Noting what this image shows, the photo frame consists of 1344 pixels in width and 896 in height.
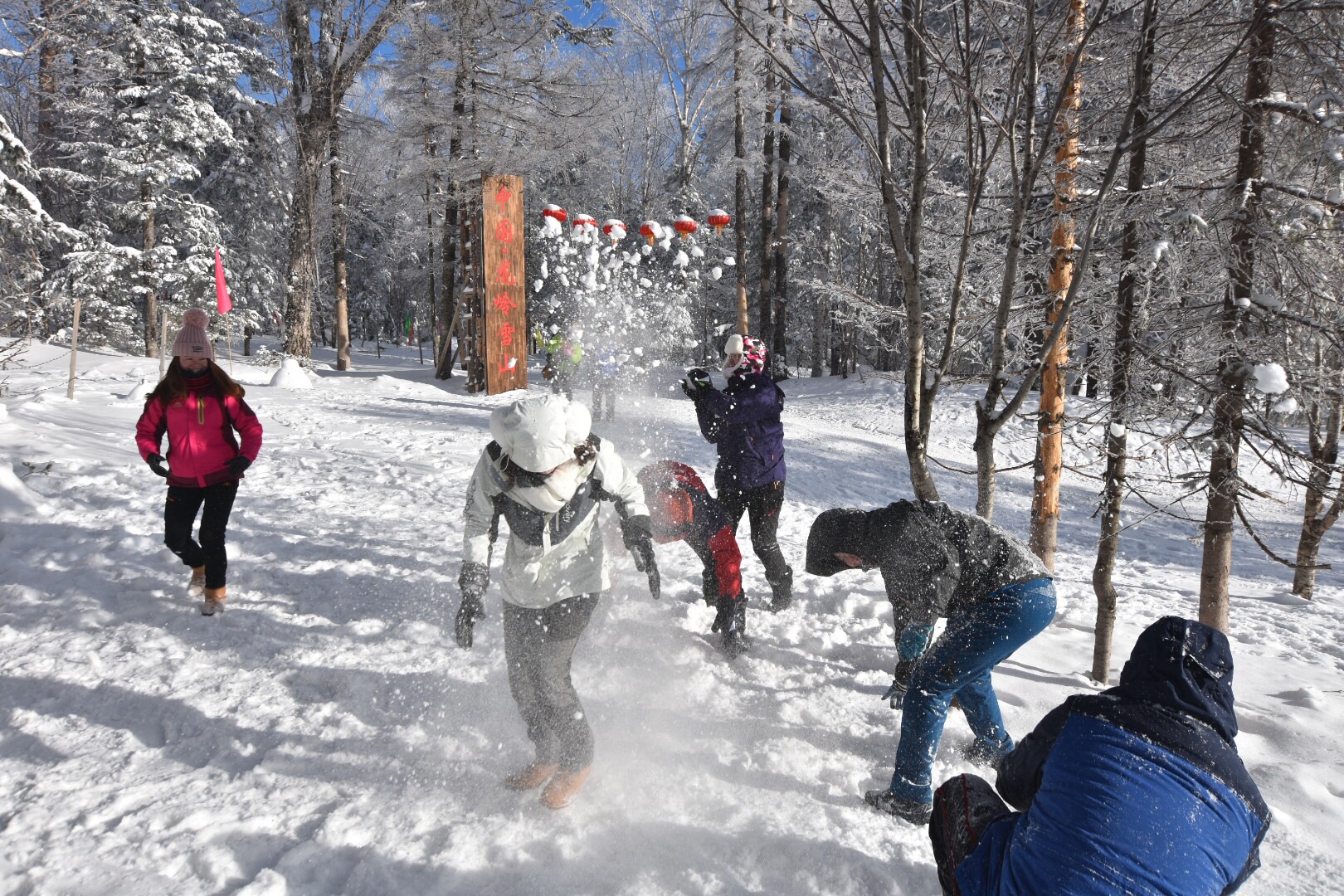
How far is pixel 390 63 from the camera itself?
16.4m

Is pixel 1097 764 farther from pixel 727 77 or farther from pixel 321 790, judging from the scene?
pixel 727 77

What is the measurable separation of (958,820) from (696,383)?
289 centimetres

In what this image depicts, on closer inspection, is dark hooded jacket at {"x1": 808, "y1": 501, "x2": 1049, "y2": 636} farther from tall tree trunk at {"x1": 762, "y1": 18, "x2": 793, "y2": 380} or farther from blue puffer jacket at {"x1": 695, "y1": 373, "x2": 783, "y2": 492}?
tall tree trunk at {"x1": 762, "y1": 18, "x2": 793, "y2": 380}

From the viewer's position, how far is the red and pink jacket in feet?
13.4

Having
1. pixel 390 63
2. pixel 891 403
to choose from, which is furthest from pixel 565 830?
pixel 390 63

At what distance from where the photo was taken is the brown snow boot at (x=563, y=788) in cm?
278

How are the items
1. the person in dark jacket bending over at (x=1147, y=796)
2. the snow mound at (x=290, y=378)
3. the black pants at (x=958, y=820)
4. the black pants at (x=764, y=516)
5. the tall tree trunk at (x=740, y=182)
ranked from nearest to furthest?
the person in dark jacket bending over at (x=1147, y=796) < the black pants at (x=958, y=820) < the black pants at (x=764, y=516) < the snow mound at (x=290, y=378) < the tall tree trunk at (x=740, y=182)

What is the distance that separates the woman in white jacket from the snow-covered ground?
0.81 feet

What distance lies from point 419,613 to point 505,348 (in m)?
9.80

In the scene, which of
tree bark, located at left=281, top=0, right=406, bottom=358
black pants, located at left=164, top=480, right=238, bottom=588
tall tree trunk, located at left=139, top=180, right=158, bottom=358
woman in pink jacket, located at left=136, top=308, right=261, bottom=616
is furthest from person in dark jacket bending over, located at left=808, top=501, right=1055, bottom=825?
tall tree trunk, located at left=139, top=180, right=158, bottom=358

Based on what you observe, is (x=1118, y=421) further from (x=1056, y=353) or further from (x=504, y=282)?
(x=504, y=282)

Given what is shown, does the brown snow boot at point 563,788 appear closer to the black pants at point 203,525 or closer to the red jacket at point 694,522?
→ the red jacket at point 694,522

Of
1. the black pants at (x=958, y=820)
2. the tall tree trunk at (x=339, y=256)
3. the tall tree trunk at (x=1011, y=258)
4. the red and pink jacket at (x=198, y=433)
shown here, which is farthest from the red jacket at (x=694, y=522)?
the tall tree trunk at (x=339, y=256)

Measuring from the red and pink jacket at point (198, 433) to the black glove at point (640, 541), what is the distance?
2524mm
